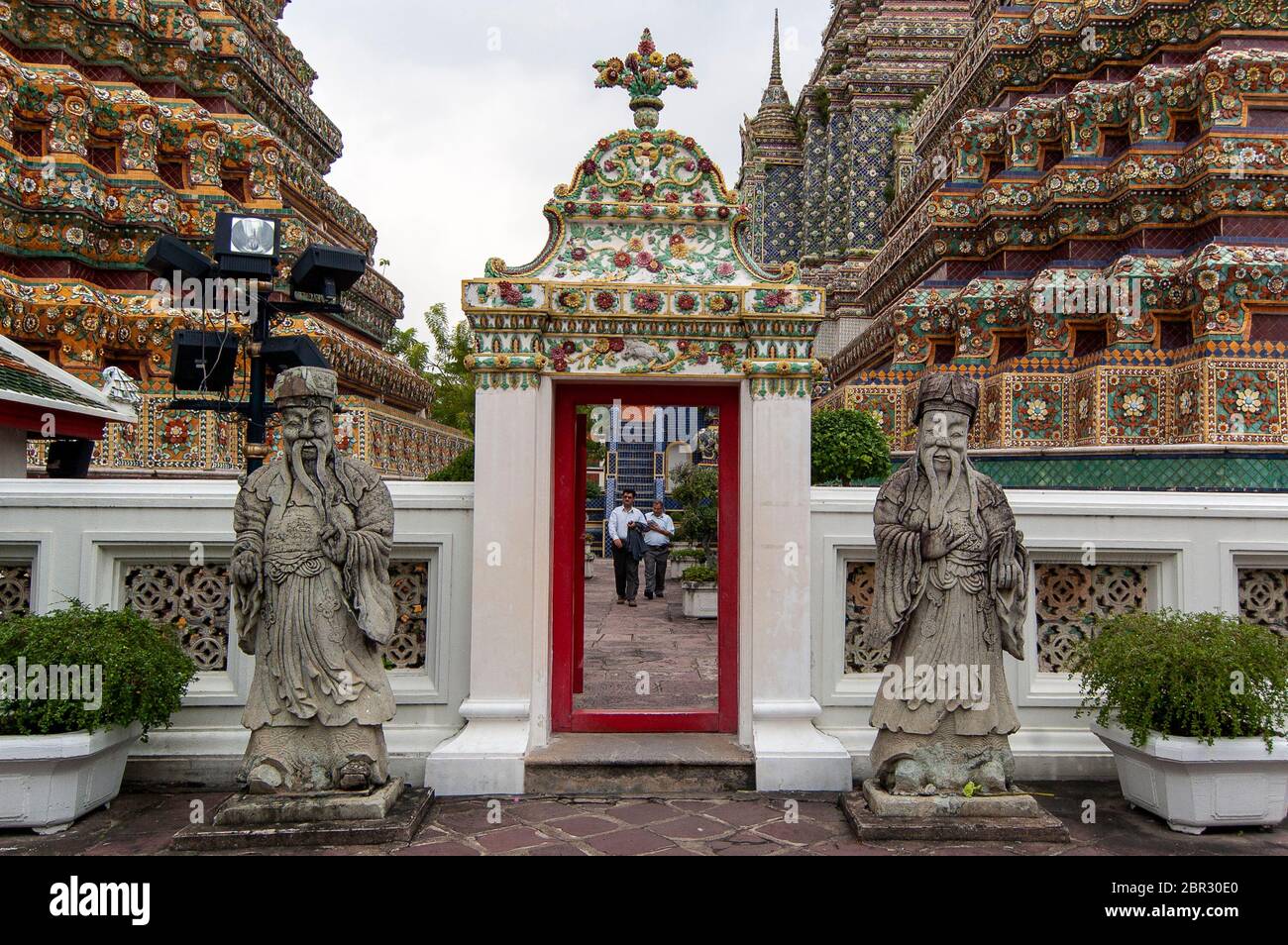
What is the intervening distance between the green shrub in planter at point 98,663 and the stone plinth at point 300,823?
0.82 meters

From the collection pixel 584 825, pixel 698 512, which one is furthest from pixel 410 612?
pixel 698 512

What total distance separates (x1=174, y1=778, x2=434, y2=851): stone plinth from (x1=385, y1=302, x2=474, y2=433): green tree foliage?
1074 inches

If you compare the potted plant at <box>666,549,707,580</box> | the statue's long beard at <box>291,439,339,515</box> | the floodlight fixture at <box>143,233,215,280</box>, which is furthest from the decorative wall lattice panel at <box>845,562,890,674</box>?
the potted plant at <box>666,549,707,580</box>

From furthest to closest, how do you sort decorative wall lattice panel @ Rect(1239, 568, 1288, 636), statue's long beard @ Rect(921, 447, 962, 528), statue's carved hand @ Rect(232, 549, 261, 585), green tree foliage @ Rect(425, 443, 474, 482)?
green tree foliage @ Rect(425, 443, 474, 482) → decorative wall lattice panel @ Rect(1239, 568, 1288, 636) → statue's long beard @ Rect(921, 447, 962, 528) → statue's carved hand @ Rect(232, 549, 261, 585)

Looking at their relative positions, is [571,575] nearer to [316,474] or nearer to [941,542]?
[316,474]

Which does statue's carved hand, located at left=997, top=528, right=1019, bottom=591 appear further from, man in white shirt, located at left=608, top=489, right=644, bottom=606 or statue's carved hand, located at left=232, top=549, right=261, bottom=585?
man in white shirt, located at left=608, top=489, right=644, bottom=606

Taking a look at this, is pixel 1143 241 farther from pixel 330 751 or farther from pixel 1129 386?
pixel 330 751

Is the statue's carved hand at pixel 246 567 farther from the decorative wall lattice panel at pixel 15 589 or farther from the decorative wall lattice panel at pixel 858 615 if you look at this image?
the decorative wall lattice panel at pixel 858 615

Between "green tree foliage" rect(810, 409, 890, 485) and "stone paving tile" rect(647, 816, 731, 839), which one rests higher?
"green tree foliage" rect(810, 409, 890, 485)

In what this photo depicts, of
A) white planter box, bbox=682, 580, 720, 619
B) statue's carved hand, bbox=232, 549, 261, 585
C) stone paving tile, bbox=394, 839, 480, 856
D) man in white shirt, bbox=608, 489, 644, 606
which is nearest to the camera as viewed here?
stone paving tile, bbox=394, 839, 480, 856

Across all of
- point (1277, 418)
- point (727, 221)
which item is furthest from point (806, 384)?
point (1277, 418)

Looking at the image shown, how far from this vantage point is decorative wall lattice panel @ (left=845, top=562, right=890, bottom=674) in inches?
249

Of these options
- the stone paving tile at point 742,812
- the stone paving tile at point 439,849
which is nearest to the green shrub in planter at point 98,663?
the stone paving tile at point 439,849

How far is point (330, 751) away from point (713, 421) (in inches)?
934
